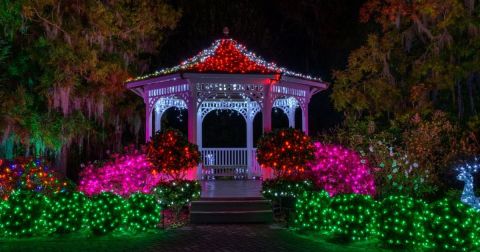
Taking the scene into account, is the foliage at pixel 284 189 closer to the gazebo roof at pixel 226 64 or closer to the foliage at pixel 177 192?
the foliage at pixel 177 192

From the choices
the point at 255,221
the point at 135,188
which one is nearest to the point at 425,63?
the point at 255,221

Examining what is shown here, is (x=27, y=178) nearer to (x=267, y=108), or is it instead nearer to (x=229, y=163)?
(x=267, y=108)

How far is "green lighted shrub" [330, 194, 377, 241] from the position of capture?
32.8 feet

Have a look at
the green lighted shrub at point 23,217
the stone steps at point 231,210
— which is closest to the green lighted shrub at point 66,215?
the green lighted shrub at point 23,217

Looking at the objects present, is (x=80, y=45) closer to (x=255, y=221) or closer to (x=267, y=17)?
(x=255, y=221)

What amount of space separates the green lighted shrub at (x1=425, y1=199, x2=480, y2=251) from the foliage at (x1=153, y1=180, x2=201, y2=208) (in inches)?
215

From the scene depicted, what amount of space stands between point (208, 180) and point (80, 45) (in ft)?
19.2

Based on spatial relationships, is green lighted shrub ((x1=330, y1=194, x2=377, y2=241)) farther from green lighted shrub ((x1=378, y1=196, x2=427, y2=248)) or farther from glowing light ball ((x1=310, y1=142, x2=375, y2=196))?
glowing light ball ((x1=310, y1=142, x2=375, y2=196))

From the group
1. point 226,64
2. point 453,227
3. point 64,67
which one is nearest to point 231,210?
point 226,64

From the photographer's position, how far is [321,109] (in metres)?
27.6

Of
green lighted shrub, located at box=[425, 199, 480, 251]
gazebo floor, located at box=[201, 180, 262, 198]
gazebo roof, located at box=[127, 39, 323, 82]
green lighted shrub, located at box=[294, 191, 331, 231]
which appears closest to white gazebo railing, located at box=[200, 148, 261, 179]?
gazebo floor, located at box=[201, 180, 262, 198]

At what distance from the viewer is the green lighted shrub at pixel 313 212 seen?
10718 mm

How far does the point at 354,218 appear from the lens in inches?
396

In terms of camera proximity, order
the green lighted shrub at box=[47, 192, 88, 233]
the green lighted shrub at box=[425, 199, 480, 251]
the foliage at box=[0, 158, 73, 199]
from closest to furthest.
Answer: the green lighted shrub at box=[425, 199, 480, 251] < the green lighted shrub at box=[47, 192, 88, 233] < the foliage at box=[0, 158, 73, 199]
